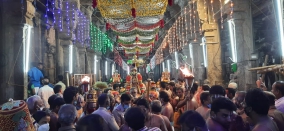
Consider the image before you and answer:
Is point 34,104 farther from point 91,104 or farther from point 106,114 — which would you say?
point 106,114

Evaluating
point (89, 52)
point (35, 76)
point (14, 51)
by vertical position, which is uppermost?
point (89, 52)

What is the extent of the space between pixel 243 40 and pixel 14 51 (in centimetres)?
760

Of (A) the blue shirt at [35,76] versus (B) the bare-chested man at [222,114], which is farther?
(A) the blue shirt at [35,76]

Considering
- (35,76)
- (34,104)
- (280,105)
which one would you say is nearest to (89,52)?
(35,76)

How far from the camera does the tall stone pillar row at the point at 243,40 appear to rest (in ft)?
29.3

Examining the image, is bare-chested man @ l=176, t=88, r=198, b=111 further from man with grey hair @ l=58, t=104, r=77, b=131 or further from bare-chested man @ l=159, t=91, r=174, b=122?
man with grey hair @ l=58, t=104, r=77, b=131

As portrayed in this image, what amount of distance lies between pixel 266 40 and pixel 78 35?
9.63 metres

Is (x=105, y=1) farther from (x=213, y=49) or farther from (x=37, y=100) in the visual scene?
(x=37, y=100)

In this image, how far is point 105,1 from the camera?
414 inches

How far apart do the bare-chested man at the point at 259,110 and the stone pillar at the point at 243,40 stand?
21.2 feet


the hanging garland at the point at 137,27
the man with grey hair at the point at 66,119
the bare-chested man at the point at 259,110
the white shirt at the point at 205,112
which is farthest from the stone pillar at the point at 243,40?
the man with grey hair at the point at 66,119

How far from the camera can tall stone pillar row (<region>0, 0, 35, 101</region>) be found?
25.8 feet

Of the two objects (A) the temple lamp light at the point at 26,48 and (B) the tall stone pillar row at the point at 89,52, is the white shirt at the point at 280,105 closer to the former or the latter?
(A) the temple lamp light at the point at 26,48

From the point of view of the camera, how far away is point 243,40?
30.1ft
